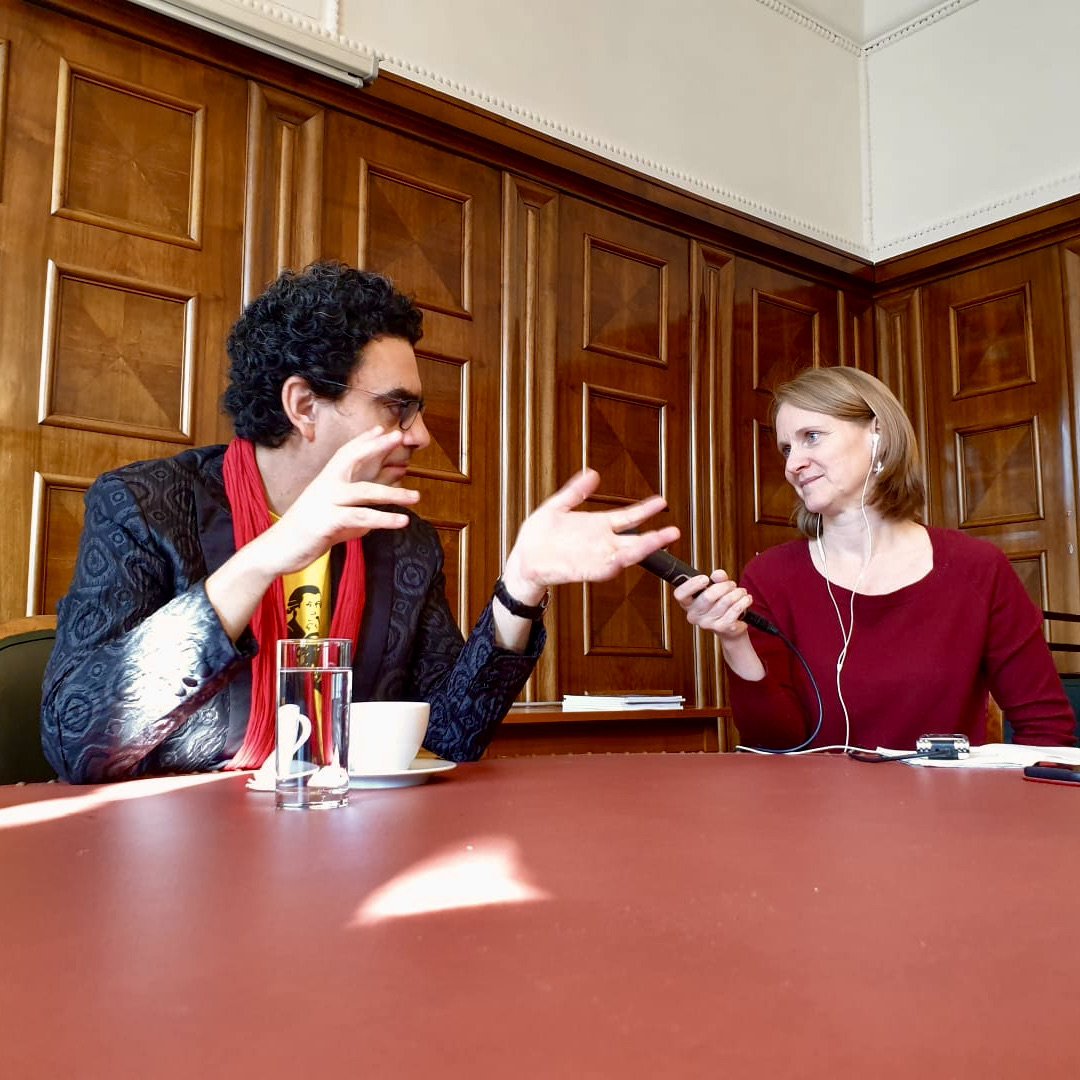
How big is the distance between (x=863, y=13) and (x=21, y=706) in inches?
184

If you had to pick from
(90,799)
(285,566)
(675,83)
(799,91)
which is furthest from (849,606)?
(799,91)

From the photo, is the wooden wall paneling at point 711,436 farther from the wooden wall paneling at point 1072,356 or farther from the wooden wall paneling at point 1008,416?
the wooden wall paneling at point 1072,356

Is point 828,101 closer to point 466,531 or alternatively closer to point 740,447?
point 740,447

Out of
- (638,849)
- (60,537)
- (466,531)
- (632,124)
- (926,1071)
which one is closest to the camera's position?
(926,1071)

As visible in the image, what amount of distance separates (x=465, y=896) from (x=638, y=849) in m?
0.16

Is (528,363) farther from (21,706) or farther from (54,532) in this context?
(21,706)

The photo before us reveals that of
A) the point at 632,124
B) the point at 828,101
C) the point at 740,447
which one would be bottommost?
the point at 740,447

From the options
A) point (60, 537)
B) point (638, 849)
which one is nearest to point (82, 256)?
point (60, 537)

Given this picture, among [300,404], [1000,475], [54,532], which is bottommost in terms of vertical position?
[54,532]

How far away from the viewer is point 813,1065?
0.98ft

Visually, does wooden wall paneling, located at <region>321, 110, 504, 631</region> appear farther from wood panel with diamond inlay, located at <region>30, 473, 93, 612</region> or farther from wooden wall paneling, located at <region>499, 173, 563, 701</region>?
→ wood panel with diamond inlay, located at <region>30, 473, 93, 612</region>

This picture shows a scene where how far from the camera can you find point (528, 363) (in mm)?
3436

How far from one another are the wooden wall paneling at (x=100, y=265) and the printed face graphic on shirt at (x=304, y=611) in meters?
1.16

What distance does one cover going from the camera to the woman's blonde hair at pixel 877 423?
200cm
